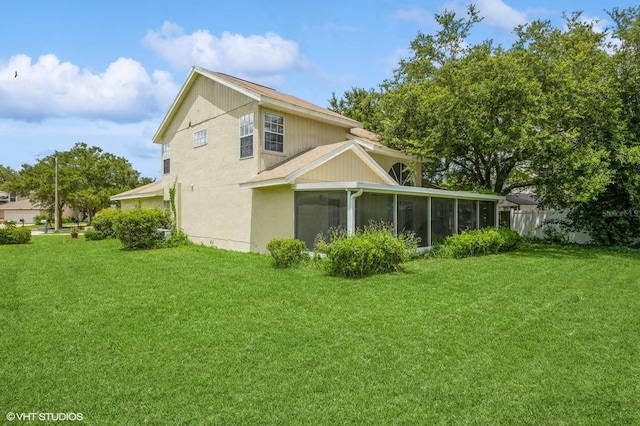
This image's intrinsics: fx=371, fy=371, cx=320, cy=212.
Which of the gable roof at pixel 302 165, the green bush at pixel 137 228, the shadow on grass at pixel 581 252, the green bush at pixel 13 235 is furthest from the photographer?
the green bush at pixel 13 235

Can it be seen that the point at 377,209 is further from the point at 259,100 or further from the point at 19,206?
the point at 19,206

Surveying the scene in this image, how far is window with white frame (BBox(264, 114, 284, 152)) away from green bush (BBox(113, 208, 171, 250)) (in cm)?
573

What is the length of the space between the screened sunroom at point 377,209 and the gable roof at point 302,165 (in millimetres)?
521

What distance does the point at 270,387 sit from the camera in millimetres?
3779

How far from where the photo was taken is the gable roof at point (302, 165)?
11414 millimetres

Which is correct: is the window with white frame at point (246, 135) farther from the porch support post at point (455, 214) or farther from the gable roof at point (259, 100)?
the porch support post at point (455, 214)

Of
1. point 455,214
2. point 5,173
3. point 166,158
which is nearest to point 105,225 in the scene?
point 166,158

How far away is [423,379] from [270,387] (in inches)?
63.6

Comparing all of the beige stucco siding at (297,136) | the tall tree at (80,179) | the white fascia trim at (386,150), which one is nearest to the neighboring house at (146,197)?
the beige stucco siding at (297,136)

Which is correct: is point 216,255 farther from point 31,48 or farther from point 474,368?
point 474,368

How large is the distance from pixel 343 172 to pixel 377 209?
7.05 ft

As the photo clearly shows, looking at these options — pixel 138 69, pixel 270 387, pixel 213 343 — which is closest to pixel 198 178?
pixel 138 69

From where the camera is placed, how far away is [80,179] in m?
34.5

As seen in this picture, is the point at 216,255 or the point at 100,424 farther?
the point at 216,255
